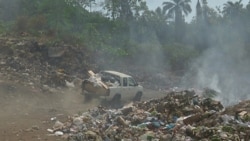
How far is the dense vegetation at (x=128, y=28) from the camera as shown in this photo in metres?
26.1

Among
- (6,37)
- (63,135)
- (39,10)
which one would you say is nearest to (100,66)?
(6,37)

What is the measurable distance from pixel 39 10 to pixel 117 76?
1759cm

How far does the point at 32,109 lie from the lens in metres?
13.6

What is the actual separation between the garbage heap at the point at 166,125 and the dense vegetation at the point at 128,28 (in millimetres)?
13063

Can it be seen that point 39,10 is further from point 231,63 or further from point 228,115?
point 228,115

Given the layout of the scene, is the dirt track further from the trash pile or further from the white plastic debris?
the trash pile

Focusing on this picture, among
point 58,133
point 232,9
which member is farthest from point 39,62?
point 232,9

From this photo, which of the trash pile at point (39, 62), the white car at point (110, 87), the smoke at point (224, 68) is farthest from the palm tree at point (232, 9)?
the white car at point (110, 87)

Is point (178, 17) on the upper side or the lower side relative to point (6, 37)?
upper

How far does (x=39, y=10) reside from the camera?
30891 millimetres

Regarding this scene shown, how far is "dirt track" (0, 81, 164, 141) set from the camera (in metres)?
9.36

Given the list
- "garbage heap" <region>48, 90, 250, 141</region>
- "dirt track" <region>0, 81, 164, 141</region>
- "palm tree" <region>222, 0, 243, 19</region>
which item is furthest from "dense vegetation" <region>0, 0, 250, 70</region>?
"garbage heap" <region>48, 90, 250, 141</region>

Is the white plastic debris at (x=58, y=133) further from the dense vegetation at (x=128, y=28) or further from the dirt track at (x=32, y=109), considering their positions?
the dense vegetation at (x=128, y=28)

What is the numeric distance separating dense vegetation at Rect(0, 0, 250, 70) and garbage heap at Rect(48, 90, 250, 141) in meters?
13.1
